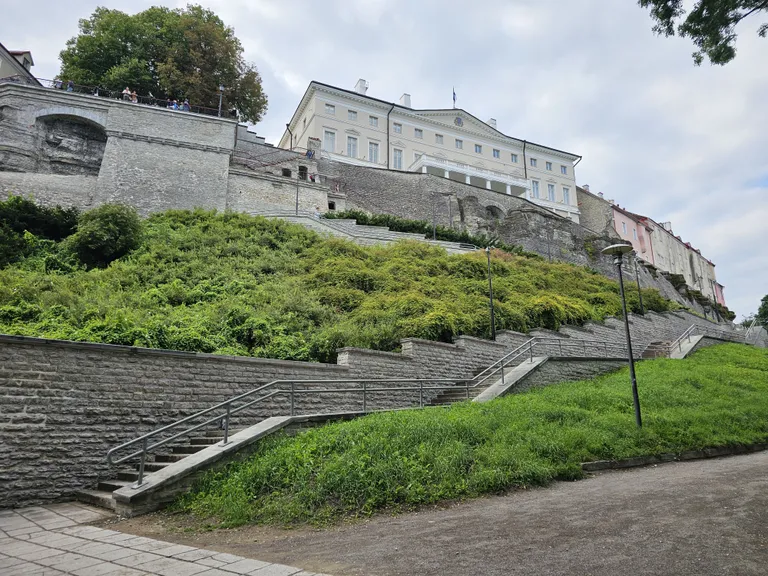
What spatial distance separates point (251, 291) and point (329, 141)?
3140 cm

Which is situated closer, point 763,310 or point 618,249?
point 618,249

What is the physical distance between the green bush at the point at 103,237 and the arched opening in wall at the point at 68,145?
13263 millimetres

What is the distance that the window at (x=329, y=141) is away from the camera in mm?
43750

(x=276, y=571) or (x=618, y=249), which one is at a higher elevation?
(x=618, y=249)

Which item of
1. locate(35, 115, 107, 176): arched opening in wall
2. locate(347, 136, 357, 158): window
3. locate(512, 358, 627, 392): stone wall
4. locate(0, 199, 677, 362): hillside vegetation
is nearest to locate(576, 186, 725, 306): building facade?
locate(347, 136, 357, 158): window

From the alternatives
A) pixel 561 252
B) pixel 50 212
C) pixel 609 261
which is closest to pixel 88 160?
pixel 50 212

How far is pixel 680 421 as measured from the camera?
34.2ft

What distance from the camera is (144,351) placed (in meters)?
9.00

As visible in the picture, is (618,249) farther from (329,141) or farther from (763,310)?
(763,310)

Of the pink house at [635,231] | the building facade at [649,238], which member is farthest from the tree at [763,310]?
the pink house at [635,231]

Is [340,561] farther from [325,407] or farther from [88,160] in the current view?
[88,160]

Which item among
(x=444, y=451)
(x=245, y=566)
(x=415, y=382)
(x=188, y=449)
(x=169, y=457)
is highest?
(x=415, y=382)

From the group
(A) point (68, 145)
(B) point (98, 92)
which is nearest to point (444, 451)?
(A) point (68, 145)

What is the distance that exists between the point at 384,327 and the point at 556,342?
23.2ft
